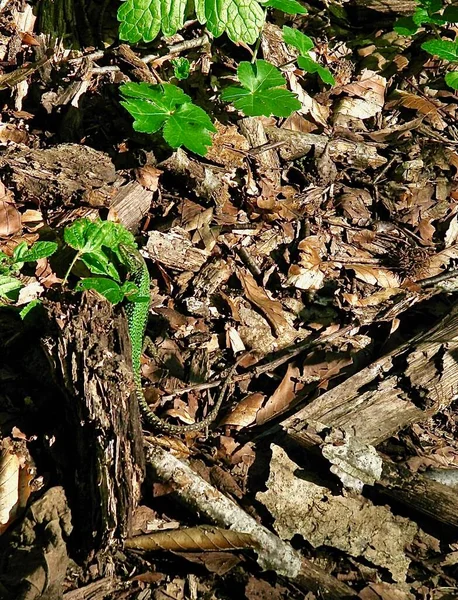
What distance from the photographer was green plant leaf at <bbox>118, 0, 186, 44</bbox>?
9.87 feet

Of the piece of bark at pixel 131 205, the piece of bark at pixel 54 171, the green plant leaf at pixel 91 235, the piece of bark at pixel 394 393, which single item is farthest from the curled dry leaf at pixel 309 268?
the piece of bark at pixel 54 171

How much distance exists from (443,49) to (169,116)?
181 cm

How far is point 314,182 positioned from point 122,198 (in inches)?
48.8

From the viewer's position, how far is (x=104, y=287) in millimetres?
2840

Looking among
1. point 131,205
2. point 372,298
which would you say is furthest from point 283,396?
point 131,205

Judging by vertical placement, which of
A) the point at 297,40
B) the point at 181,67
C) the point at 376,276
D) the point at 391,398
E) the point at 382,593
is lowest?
the point at 382,593

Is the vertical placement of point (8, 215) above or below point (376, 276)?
above

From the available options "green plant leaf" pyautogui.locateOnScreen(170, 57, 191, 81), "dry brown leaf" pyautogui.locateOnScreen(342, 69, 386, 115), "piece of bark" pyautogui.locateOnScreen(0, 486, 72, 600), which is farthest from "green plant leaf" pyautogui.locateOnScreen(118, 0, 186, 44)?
"piece of bark" pyautogui.locateOnScreen(0, 486, 72, 600)

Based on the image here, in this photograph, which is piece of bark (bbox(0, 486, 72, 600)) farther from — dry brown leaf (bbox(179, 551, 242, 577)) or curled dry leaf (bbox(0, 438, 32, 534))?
dry brown leaf (bbox(179, 551, 242, 577))

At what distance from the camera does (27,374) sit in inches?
113

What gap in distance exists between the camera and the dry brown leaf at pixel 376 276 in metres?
3.60

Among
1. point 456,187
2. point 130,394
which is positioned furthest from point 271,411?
point 456,187

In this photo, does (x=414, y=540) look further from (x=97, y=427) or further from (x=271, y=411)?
(x=97, y=427)

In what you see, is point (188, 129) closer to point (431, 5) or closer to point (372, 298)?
point (372, 298)
